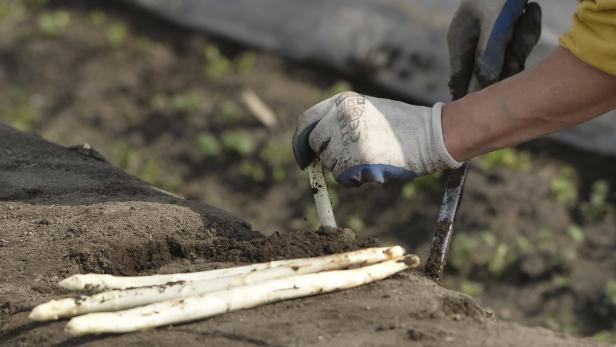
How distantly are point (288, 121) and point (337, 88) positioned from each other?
363 millimetres

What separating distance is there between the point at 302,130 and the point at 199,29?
383 cm

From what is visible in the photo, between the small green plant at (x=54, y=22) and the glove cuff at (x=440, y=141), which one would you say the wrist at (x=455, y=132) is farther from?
the small green plant at (x=54, y=22)

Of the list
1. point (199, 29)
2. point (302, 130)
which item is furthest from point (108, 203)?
point (199, 29)

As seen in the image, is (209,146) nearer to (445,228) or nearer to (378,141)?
(445,228)

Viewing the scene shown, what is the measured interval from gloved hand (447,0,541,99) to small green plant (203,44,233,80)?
9.61 ft

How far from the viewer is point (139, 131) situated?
5.47 metres

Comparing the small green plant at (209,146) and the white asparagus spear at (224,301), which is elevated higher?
the small green plant at (209,146)

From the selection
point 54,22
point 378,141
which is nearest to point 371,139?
point 378,141

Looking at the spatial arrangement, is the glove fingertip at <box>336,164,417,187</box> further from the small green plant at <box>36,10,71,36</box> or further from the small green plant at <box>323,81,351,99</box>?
the small green plant at <box>36,10,71,36</box>

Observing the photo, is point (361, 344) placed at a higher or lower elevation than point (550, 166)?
lower

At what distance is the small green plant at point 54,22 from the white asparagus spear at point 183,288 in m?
4.59

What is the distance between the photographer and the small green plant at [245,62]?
5797mm

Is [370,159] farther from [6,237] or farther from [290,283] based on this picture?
[6,237]

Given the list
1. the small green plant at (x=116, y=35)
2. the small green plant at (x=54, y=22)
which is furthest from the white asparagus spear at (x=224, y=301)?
the small green plant at (x=54, y=22)
